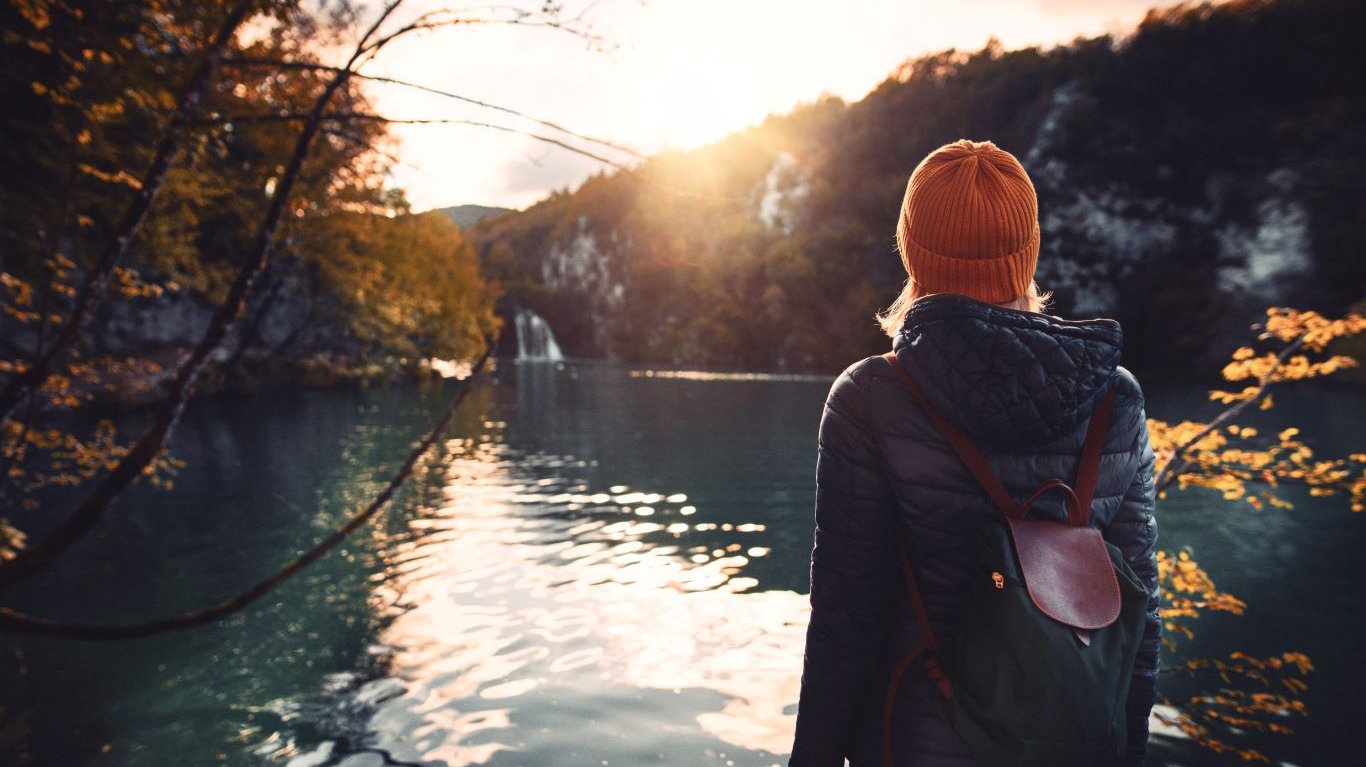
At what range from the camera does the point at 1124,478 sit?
160cm

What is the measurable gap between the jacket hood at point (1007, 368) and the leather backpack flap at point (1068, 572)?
0.20m

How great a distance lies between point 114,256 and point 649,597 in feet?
22.8

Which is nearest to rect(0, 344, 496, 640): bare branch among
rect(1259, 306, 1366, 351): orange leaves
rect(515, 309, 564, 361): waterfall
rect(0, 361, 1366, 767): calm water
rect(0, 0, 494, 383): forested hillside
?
rect(0, 0, 494, 383): forested hillside

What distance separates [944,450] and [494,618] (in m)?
7.33

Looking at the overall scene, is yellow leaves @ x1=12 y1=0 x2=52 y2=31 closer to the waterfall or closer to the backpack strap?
the backpack strap

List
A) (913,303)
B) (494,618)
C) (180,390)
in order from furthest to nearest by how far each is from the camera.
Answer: (494,618)
(180,390)
(913,303)

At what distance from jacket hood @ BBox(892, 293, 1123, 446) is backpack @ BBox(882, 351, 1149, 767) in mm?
68

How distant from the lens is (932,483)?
1510 millimetres

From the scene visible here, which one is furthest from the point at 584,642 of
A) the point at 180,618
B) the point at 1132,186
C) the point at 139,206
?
the point at 1132,186

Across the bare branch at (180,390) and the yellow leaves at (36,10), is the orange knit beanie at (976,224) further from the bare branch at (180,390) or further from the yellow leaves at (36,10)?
the yellow leaves at (36,10)

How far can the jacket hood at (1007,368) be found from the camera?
56.3 inches

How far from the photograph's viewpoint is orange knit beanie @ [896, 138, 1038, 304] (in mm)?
1574

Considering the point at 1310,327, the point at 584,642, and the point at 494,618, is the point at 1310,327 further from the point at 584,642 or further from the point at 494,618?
the point at 494,618

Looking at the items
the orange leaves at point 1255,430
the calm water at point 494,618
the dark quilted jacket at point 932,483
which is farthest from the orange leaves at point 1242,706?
the dark quilted jacket at point 932,483
